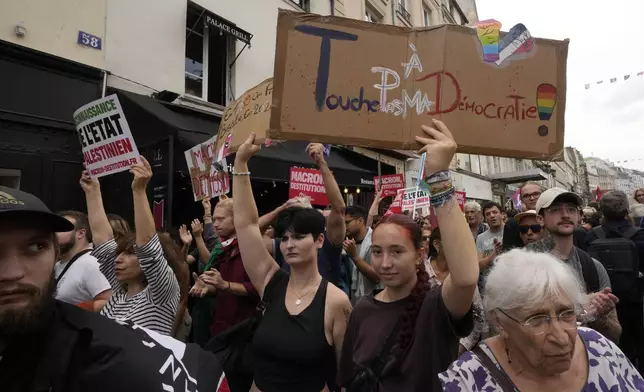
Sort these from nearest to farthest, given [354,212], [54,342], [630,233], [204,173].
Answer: [54,342] → [630,233] → [354,212] → [204,173]

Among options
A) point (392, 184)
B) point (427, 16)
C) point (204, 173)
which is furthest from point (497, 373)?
point (427, 16)

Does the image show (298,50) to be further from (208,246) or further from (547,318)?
(208,246)

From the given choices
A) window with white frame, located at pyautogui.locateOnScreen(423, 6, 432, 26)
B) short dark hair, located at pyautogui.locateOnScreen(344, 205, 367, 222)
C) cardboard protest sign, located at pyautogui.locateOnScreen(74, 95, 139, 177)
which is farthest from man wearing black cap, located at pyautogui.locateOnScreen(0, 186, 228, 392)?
window with white frame, located at pyautogui.locateOnScreen(423, 6, 432, 26)

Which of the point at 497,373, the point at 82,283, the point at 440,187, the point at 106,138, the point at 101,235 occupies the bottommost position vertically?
the point at 82,283

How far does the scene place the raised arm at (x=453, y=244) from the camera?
4.97 ft

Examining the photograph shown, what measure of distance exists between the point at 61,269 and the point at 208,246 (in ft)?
6.44

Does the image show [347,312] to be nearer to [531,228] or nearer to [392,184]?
[531,228]

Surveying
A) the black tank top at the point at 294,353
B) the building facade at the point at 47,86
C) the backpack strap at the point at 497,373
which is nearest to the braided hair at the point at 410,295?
the backpack strap at the point at 497,373

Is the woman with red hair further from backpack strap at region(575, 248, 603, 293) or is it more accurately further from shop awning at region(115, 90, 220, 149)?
shop awning at region(115, 90, 220, 149)

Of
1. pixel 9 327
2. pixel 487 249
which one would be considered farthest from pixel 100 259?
pixel 487 249

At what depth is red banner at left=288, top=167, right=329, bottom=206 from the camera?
5277 mm

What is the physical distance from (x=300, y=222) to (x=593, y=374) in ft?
5.24

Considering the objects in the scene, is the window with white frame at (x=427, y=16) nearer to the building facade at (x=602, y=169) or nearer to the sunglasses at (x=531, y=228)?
the sunglasses at (x=531, y=228)

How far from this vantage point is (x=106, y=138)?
3715mm
